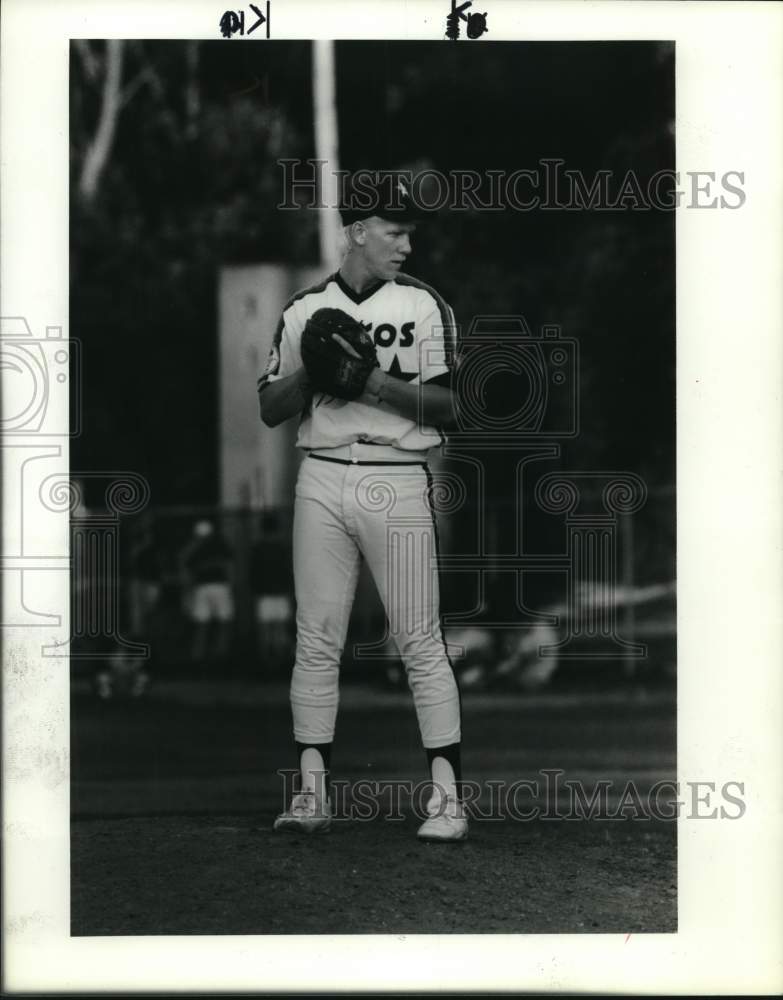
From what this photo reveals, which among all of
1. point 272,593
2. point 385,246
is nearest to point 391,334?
point 385,246

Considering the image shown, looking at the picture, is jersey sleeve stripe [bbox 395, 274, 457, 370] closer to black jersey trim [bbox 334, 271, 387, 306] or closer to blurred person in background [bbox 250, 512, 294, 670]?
black jersey trim [bbox 334, 271, 387, 306]

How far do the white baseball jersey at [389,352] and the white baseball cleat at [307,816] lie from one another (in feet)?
3.72

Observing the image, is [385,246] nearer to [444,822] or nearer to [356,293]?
[356,293]

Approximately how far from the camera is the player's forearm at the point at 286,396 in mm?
7504

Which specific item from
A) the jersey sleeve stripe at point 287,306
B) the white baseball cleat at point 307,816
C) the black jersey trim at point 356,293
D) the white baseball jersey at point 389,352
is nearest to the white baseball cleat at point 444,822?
the white baseball cleat at point 307,816

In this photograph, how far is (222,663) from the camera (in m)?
9.87

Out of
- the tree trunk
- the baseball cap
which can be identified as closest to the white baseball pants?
the baseball cap

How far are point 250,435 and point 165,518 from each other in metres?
0.55

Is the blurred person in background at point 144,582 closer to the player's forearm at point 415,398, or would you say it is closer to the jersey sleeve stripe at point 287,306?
the jersey sleeve stripe at point 287,306

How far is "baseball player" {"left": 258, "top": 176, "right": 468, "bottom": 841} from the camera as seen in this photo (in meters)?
7.48

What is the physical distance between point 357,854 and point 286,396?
147 cm

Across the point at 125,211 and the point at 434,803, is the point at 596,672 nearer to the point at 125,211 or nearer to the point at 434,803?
the point at 434,803

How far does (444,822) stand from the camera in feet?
24.7

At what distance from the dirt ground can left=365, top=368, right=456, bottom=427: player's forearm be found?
0.91m
